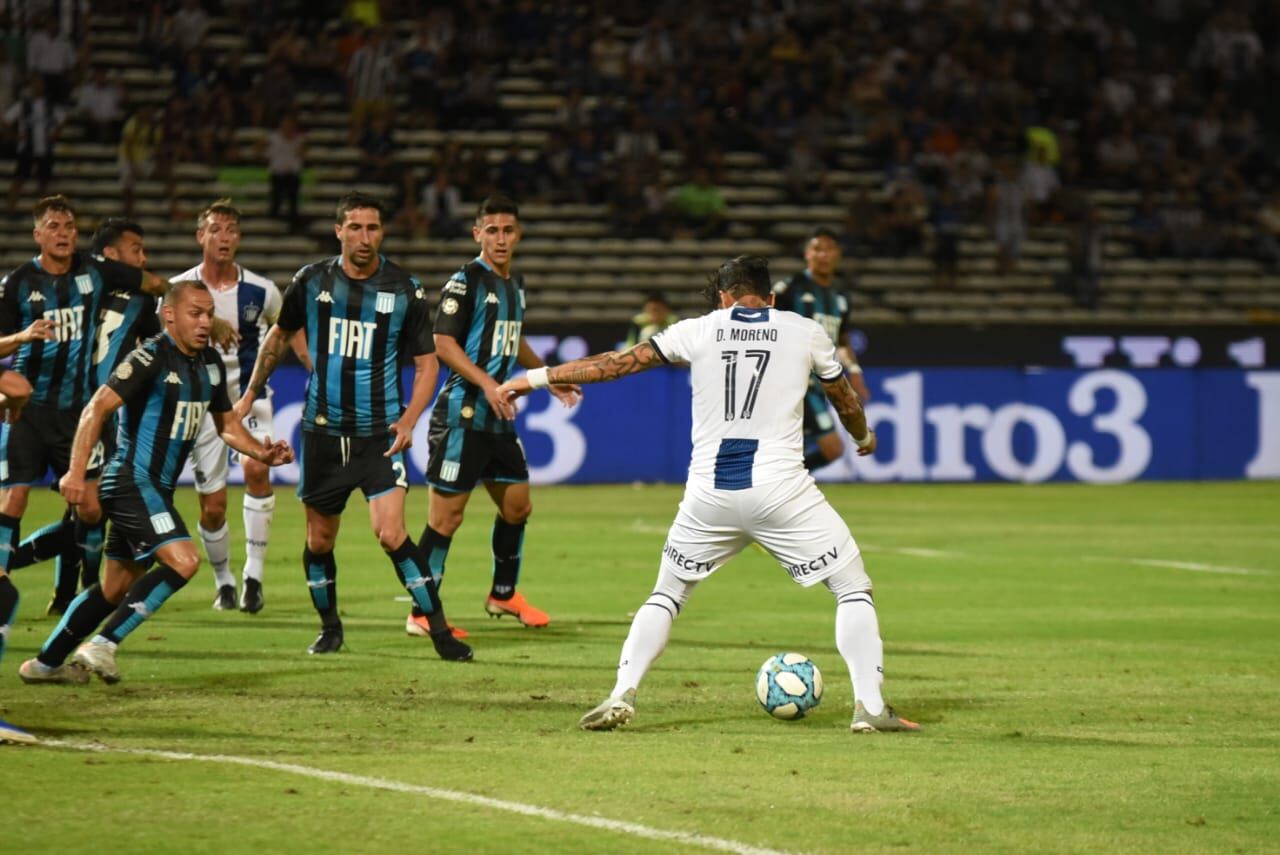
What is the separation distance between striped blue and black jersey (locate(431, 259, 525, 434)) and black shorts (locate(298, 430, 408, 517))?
3.87 feet

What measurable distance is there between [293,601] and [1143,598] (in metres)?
6.08

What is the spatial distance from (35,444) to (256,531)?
6.30ft

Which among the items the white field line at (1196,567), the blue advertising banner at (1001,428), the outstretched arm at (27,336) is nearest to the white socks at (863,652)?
the outstretched arm at (27,336)

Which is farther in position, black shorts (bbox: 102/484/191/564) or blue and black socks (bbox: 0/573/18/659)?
black shorts (bbox: 102/484/191/564)

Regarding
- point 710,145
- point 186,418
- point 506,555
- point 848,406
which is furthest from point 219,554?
point 710,145

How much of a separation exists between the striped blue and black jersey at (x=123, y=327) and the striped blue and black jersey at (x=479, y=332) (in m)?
1.91

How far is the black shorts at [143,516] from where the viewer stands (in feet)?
30.6

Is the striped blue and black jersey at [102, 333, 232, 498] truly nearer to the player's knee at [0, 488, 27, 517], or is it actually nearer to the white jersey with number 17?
the player's knee at [0, 488, 27, 517]

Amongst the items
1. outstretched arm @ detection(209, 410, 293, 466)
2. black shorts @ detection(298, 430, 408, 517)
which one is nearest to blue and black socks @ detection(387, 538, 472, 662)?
black shorts @ detection(298, 430, 408, 517)

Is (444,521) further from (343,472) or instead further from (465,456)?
(343,472)

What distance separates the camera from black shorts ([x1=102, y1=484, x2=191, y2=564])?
30.6 feet

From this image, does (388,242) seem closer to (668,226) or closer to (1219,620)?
(668,226)

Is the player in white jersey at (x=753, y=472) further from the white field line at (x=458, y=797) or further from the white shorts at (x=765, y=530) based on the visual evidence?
the white field line at (x=458, y=797)

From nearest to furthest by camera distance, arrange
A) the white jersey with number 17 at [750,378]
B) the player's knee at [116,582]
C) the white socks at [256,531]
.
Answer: the white jersey with number 17 at [750,378] < the player's knee at [116,582] < the white socks at [256,531]
